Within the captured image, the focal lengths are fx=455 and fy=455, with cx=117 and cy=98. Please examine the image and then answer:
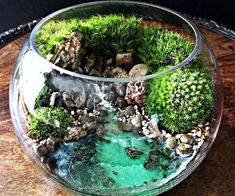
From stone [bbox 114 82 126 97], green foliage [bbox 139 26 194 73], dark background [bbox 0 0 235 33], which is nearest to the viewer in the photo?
stone [bbox 114 82 126 97]

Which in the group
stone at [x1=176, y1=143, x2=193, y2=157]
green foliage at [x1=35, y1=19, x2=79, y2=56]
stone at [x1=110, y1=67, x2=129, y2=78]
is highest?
green foliage at [x1=35, y1=19, x2=79, y2=56]

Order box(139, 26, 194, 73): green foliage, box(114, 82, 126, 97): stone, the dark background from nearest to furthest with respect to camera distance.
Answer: box(114, 82, 126, 97): stone, box(139, 26, 194, 73): green foliage, the dark background

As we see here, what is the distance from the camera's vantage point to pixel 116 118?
65 centimetres

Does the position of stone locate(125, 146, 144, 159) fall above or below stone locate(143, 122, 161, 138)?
below

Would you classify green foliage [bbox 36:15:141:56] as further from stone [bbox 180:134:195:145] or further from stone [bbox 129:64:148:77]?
stone [bbox 180:134:195:145]

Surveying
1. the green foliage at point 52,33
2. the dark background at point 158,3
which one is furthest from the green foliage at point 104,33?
the dark background at point 158,3

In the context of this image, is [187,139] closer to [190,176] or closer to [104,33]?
[190,176]

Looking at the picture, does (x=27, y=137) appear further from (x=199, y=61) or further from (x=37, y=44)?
(x=199, y=61)

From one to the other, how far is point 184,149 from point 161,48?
0.19 meters

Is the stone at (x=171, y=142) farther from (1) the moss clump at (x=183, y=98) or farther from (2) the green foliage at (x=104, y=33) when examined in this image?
(2) the green foliage at (x=104, y=33)

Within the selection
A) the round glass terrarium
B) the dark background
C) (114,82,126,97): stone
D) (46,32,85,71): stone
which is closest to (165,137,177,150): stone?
the round glass terrarium

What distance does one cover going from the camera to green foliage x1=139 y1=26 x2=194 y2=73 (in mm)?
761

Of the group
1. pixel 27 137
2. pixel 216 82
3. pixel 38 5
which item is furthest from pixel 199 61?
pixel 38 5

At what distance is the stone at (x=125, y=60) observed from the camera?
809 millimetres
